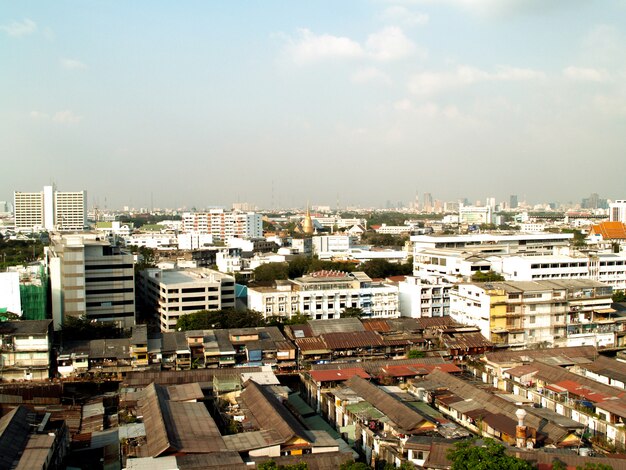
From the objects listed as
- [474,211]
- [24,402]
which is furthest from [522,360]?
[474,211]

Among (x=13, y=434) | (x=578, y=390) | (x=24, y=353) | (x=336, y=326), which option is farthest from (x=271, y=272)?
(x=13, y=434)

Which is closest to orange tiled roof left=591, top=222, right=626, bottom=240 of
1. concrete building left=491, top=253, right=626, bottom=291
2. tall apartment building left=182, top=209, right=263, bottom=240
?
concrete building left=491, top=253, right=626, bottom=291

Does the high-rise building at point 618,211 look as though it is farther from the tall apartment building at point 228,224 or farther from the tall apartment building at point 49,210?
the tall apartment building at point 49,210

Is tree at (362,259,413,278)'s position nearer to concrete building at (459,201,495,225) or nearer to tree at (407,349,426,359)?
tree at (407,349,426,359)

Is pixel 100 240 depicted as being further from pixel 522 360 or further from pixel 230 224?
pixel 230 224

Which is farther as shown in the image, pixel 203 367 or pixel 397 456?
pixel 203 367

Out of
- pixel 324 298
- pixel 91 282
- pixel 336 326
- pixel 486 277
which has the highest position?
pixel 91 282

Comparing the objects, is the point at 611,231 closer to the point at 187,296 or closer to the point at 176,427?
the point at 187,296
